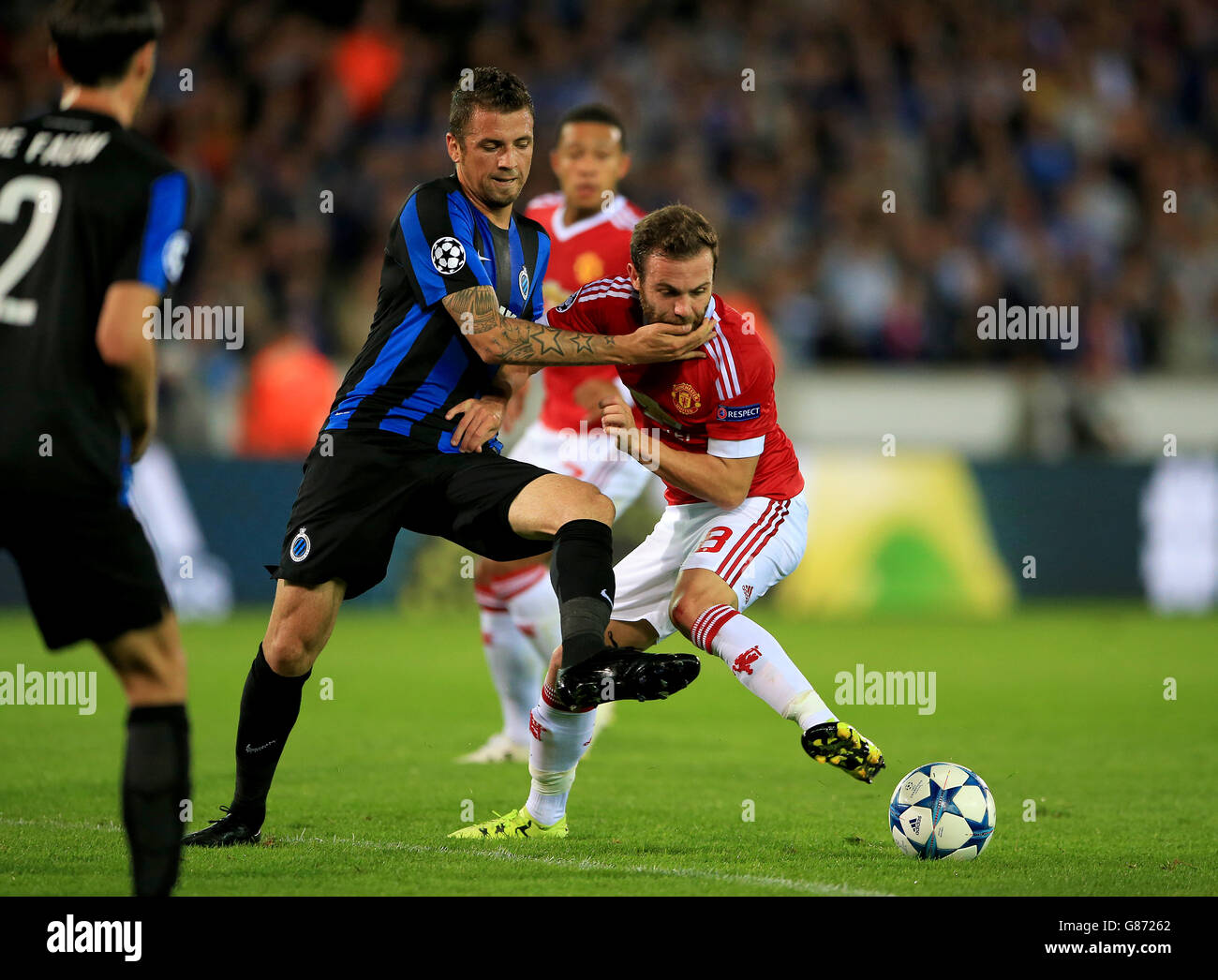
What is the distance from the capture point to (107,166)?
13.2 ft

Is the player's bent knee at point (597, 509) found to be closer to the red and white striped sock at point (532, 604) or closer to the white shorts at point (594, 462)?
the red and white striped sock at point (532, 604)

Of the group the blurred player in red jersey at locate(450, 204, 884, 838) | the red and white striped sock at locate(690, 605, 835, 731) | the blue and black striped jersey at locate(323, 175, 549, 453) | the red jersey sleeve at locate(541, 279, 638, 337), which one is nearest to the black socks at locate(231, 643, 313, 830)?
the blurred player in red jersey at locate(450, 204, 884, 838)

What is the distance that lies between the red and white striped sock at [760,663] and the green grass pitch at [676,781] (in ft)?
1.73

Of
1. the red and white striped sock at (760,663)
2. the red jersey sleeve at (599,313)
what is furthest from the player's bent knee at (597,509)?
the red jersey sleeve at (599,313)

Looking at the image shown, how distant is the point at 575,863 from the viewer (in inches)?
212

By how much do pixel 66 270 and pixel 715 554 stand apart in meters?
2.64

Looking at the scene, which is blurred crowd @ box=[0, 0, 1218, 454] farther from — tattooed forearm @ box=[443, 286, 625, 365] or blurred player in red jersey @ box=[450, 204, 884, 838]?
tattooed forearm @ box=[443, 286, 625, 365]

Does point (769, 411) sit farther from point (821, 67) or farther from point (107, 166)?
point (821, 67)

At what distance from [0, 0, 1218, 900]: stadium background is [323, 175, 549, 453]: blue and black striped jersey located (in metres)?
1.53

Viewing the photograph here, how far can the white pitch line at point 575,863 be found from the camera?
4953mm

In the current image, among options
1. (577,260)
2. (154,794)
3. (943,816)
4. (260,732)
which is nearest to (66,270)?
(154,794)

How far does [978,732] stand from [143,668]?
584 cm

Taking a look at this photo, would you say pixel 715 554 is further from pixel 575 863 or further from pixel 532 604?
pixel 532 604

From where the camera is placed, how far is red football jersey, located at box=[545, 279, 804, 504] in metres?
5.85
